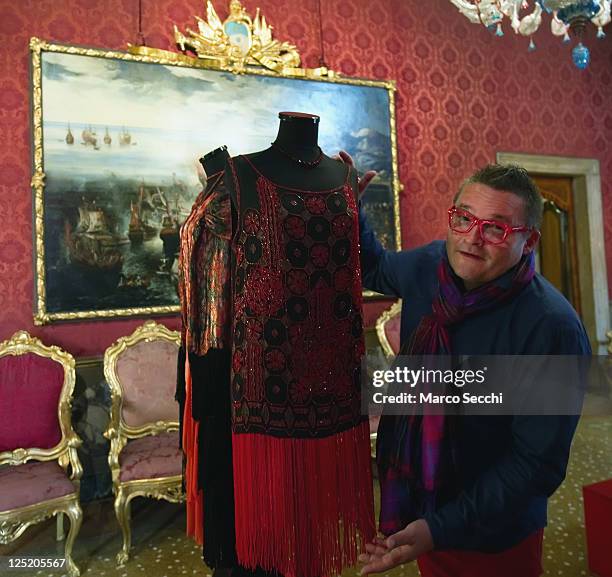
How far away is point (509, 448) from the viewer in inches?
41.6

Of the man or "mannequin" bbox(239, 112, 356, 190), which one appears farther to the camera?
"mannequin" bbox(239, 112, 356, 190)

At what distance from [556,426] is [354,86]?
3679 millimetres

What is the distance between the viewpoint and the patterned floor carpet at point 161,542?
2416mm

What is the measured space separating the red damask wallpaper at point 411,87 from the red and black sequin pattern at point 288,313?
237 centimetres

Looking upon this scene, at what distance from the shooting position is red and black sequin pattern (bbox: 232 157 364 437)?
Result: 1.34 m

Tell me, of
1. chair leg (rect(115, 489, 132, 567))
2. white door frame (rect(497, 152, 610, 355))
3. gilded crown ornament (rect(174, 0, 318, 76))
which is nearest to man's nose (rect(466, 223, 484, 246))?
chair leg (rect(115, 489, 132, 567))

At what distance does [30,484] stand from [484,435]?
7.53 feet

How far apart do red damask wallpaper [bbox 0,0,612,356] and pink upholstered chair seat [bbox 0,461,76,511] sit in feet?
2.91

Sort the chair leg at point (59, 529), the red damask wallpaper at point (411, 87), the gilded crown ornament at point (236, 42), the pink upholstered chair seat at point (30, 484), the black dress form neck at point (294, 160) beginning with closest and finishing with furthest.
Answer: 1. the black dress form neck at point (294, 160)
2. the pink upholstered chair seat at point (30, 484)
3. the chair leg at point (59, 529)
4. the red damask wallpaper at point (411, 87)
5. the gilded crown ornament at point (236, 42)

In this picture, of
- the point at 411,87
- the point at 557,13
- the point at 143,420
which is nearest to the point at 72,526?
the point at 143,420

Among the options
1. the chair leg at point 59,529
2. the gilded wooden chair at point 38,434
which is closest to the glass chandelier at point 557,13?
the gilded wooden chair at point 38,434

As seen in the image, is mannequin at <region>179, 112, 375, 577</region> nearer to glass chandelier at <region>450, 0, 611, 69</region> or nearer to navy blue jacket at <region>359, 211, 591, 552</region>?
navy blue jacket at <region>359, 211, 591, 552</region>

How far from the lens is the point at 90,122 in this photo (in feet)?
11.0

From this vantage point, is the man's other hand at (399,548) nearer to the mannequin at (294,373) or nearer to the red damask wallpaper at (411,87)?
the mannequin at (294,373)
